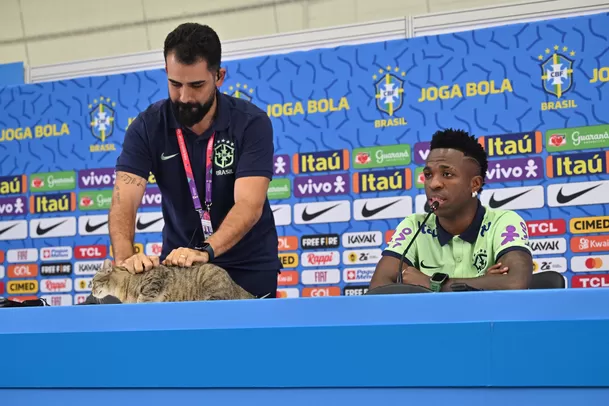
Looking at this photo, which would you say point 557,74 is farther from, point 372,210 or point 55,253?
point 55,253

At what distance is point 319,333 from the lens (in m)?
0.94

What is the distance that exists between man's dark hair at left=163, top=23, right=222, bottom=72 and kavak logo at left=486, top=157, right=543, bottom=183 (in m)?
1.75

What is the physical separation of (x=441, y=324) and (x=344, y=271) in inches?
104

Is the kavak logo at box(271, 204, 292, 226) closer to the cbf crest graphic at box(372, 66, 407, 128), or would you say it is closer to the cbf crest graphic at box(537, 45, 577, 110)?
the cbf crest graphic at box(372, 66, 407, 128)

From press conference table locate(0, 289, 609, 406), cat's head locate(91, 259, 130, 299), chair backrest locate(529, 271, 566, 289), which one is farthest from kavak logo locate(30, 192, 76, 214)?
press conference table locate(0, 289, 609, 406)

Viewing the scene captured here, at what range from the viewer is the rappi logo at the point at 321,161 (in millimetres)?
3533

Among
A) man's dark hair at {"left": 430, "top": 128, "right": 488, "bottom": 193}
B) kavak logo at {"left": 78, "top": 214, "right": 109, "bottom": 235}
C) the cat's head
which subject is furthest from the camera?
kavak logo at {"left": 78, "top": 214, "right": 109, "bottom": 235}

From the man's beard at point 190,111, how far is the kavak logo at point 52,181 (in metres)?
2.17

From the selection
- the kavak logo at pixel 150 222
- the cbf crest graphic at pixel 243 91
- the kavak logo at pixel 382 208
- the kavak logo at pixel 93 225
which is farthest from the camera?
the kavak logo at pixel 93 225

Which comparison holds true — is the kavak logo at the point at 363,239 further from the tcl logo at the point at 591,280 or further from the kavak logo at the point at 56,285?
the kavak logo at the point at 56,285

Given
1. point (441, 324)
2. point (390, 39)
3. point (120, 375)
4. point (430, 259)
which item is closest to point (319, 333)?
point (441, 324)

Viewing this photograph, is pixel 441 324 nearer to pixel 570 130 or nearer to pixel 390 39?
→ pixel 570 130

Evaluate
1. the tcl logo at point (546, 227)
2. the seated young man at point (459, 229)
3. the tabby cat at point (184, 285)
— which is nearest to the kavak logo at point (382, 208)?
the tcl logo at point (546, 227)

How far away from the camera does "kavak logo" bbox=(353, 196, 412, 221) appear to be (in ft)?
11.2
